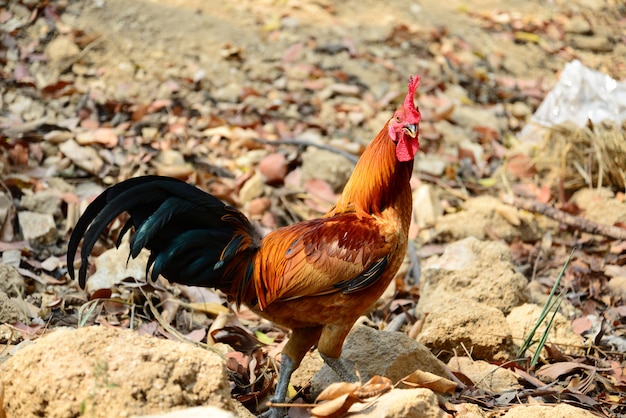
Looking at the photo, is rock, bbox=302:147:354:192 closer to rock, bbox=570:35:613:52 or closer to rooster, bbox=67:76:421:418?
rooster, bbox=67:76:421:418

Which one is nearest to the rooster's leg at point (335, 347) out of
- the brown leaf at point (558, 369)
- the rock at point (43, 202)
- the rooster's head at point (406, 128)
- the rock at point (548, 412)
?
the rock at point (548, 412)

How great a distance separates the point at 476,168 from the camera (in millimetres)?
6906

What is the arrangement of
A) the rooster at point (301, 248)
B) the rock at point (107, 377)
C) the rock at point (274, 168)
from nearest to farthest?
1. the rock at point (107, 377)
2. the rooster at point (301, 248)
3. the rock at point (274, 168)

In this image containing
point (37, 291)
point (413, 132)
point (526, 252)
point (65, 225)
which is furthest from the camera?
point (526, 252)

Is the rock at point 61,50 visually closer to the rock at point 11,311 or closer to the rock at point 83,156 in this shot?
the rock at point 83,156

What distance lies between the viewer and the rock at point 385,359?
11.8ft

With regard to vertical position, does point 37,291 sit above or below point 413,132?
below

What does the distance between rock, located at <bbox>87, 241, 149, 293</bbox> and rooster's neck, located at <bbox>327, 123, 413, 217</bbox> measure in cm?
158

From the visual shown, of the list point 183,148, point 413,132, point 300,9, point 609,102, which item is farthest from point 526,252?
point 300,9

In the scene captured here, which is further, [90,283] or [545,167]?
[545,167]

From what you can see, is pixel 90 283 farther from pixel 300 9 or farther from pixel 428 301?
pixel 300 9

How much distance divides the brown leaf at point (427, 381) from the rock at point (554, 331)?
4.04ft

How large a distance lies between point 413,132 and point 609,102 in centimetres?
399

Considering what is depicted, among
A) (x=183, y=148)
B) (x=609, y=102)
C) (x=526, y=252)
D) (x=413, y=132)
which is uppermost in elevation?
(x=413, y=132)
